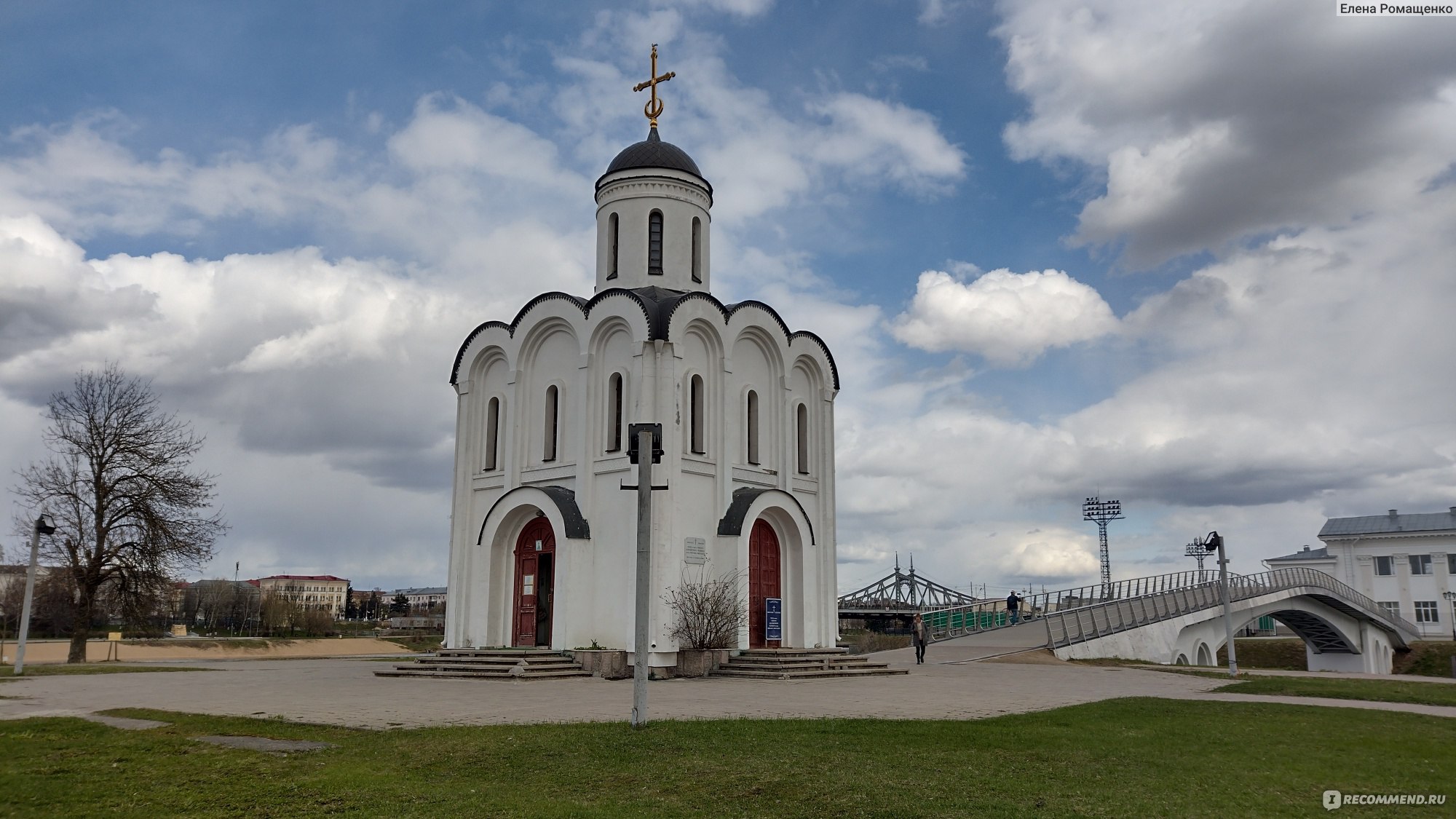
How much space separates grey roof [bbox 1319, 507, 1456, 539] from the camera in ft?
264

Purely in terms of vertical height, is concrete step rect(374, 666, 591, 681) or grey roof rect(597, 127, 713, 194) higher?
grey roof rect(597, 127, 713, 194)

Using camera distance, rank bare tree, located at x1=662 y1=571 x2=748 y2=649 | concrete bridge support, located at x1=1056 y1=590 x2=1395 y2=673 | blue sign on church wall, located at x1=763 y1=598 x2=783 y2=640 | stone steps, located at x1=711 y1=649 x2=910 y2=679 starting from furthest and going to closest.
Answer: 1. concrete bridge support, located at x1=1056 y1=590 x2=1395 y2=673
2. blue sign on church wall, located at x1=763 y1=598 x2=783 y2=640
3. bare tree, located at x1=662 y1=571 x2=748 y2=649
4. stone steps, located at x1=711 y1=649 x2=910 y2=679

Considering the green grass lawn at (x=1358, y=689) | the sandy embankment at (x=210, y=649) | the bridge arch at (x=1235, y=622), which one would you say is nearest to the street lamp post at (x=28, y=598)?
the sandy embankment at (x=210, y=649)

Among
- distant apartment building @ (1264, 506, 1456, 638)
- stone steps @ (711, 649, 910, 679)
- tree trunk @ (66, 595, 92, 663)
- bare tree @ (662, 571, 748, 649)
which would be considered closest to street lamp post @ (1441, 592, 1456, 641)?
distant apartment building @ (1264, 506, 1456, 638)

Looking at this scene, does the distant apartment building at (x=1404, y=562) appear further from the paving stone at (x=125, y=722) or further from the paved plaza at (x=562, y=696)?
the paving stone at (x=125, y=722)

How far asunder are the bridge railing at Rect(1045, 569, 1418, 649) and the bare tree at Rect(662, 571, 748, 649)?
46.2 feet

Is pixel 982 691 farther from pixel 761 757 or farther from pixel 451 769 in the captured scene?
pixel 451 769

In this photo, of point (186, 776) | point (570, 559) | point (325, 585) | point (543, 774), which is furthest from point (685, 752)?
point (325, 585)

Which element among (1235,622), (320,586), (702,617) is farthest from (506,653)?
(320,586)

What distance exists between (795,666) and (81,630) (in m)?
22.4

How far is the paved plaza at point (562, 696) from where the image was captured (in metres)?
13.0

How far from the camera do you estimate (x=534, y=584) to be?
24.2 meters

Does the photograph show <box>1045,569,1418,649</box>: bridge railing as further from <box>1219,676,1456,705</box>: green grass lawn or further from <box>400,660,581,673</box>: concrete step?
<box>400,660,581,673</box>: concrete step

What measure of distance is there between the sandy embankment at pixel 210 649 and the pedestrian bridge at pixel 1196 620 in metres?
24.8
